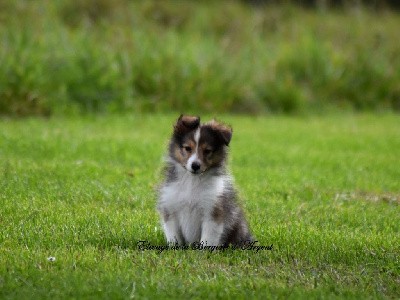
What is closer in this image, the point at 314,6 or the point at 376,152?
the point at 376,152

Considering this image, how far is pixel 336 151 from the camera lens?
14.7 metres

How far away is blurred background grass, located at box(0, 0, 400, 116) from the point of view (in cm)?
1681

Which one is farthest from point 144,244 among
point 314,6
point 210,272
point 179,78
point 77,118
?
point 314,6

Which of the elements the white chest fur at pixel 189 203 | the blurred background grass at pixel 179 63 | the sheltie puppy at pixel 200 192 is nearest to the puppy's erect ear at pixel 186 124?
the sheltie puppy at pixel 200 192

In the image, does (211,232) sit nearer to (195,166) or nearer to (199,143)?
(195,166)

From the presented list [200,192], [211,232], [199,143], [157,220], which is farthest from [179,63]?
[211,232]

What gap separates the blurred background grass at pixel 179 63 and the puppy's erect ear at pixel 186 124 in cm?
902

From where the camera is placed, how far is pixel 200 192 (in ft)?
23.6

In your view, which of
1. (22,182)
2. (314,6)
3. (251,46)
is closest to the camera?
(22,182)

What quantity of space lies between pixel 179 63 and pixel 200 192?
38.8 ft

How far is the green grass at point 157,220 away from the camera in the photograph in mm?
6168

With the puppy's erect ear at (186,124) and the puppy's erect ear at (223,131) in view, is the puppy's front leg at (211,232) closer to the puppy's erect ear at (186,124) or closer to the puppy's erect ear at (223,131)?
the puppy's erect ear at (223,131)

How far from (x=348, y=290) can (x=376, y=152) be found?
29.1 feet

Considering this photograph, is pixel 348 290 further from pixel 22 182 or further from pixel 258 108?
pixel 258 108
